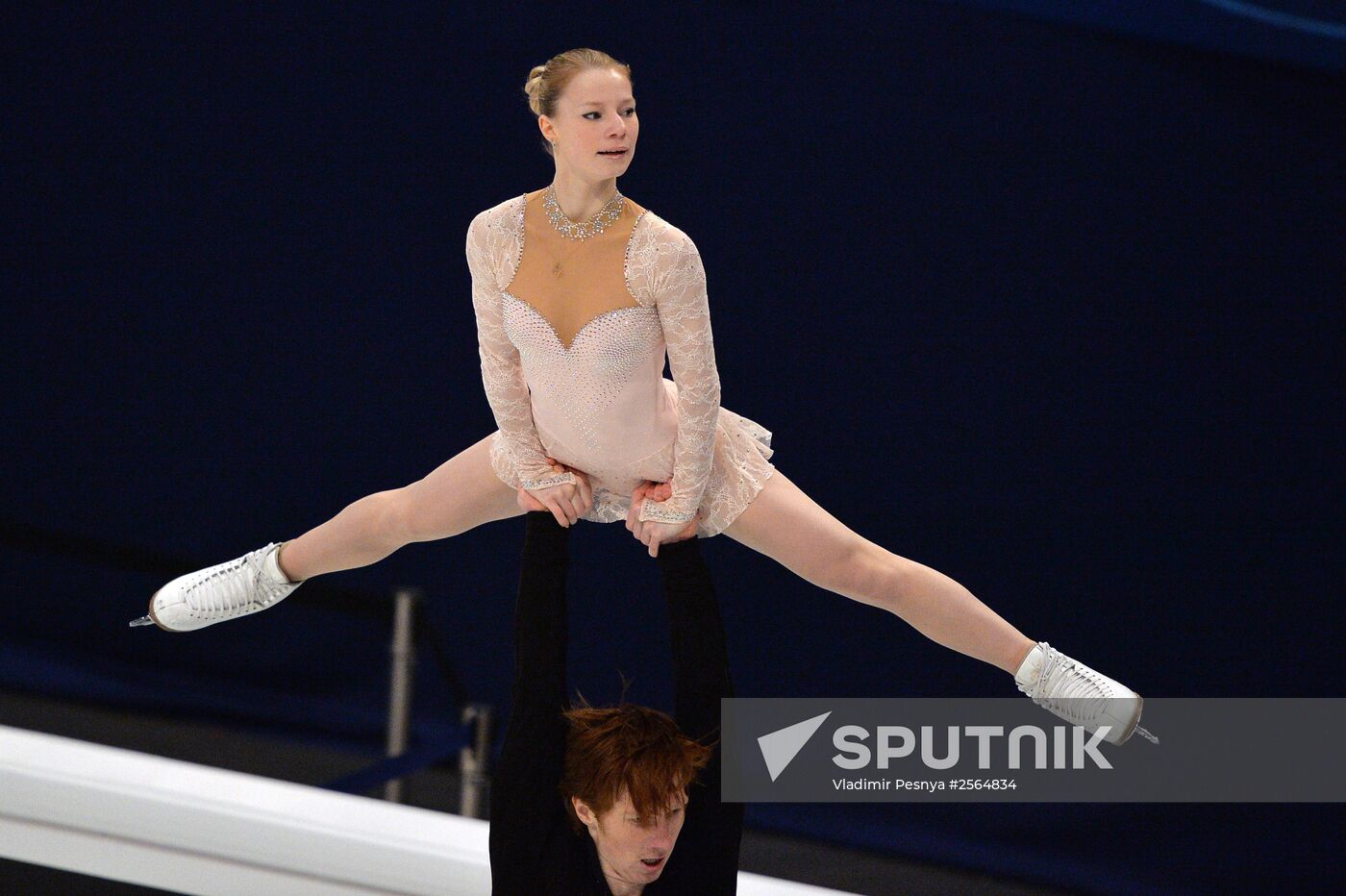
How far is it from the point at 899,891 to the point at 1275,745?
1.09m

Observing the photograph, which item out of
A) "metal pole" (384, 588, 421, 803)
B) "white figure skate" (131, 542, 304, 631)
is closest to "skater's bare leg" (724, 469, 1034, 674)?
"white figure skate" (131, 542, 304, 631)

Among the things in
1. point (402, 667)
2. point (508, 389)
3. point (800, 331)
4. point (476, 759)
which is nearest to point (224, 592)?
point (508, 389)

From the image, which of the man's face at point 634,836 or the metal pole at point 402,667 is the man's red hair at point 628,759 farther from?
the metal pole at point 402,667

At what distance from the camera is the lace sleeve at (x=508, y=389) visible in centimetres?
271

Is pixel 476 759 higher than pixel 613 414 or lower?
lower

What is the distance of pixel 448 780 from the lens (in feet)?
16.1

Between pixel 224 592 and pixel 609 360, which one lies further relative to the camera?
pixel 224 592

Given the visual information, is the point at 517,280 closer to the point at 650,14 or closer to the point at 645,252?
the point at 645,252

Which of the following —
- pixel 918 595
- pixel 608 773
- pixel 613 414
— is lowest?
pixel 608 773

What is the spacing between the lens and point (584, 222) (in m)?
2.60

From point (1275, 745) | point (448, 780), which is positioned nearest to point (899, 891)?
point (1275, 745)

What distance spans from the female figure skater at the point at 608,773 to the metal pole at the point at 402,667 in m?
1.69

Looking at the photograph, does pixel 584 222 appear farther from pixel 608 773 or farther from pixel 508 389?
pixel 608 773

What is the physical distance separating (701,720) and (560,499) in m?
0.46
